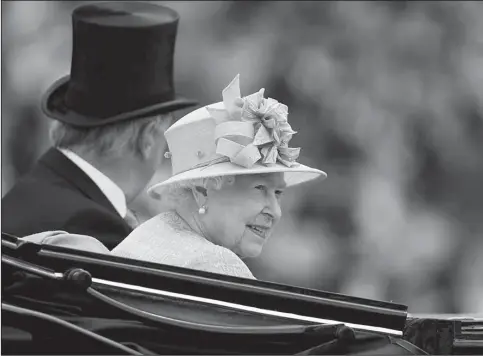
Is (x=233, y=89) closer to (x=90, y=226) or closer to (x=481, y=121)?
(x=90, y=226)

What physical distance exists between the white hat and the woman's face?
9 centimetres

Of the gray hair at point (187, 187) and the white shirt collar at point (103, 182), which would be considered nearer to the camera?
the gray hair at point (187, 187)

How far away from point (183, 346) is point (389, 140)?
653 centimetres

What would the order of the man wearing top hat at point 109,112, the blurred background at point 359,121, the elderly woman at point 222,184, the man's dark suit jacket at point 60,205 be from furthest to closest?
1. the blurred background at point 359,121
2. the man wearing top hat at point 109,112
3. the man's dark suit jacket at point 60,205
4. the elderly woman at point 222,184

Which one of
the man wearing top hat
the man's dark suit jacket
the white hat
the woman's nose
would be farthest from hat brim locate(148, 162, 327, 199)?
the man wearing top hat

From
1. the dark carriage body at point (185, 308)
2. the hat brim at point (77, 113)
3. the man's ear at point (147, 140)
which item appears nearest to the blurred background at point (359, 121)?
the hat brim at point (77, 113)

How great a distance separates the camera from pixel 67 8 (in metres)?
8.96

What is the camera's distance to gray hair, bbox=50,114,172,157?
5.53 metres

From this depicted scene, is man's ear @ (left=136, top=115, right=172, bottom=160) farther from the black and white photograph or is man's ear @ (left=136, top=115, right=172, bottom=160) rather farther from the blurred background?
the blurred background

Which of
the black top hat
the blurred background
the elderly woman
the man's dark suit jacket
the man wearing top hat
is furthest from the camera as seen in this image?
the blurred background

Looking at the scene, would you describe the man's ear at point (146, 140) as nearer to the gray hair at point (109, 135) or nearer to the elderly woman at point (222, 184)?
the gray hair at point (109, 135)

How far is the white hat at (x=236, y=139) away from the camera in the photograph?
12.1 ft

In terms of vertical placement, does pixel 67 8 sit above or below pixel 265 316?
below

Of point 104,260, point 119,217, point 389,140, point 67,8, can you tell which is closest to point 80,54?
point 119,217
